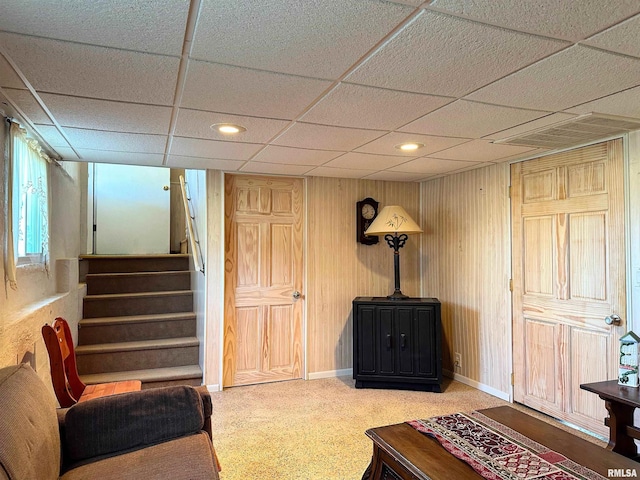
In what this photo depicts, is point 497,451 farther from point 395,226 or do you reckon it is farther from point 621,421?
point 395,226

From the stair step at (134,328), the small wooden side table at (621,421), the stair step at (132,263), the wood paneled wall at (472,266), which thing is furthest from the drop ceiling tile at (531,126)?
the stair step at (132,263)

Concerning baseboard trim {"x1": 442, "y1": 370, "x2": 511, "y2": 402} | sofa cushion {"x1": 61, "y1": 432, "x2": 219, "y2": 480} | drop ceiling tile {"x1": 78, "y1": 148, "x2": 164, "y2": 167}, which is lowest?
baseboard trim {"x1": 442, "y1": 370, "x2": 511, "y2": 402}

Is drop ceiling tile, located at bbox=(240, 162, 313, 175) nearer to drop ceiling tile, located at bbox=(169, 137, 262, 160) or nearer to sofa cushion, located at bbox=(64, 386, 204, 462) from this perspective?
drop ceiling tile, located at bbox=(169, 137, 262, 160)

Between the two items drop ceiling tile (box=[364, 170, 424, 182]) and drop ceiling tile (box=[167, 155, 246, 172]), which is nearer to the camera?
drop ceiling tile (box=[167, 155, 246, 172])

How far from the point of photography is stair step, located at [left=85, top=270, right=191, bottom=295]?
4.74 metres

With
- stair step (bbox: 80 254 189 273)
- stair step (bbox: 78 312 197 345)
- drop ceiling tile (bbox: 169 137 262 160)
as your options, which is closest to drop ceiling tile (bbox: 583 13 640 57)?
drop ceiling tile (bbox: 169 137 262 160)

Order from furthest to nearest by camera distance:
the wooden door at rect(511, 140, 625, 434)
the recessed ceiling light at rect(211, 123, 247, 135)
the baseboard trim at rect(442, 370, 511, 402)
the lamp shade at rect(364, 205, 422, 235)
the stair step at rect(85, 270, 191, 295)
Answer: the stair step at rect(85, 270, 191, 295)
the lamp shade at rect(364, 205, 422, 235)
the baseboard trim at rect(442, 370, 511, 402)
the wooden door at rect(511, 140, 625, 434)
the recessed ceiling light at rect(211, 123, 247, 135)

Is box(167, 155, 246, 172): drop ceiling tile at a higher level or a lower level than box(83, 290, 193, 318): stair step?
higher

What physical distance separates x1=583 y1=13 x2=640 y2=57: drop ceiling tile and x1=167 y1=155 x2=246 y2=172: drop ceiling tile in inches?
105

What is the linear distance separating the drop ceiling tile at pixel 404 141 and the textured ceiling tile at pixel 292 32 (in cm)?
114

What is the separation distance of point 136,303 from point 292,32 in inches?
156

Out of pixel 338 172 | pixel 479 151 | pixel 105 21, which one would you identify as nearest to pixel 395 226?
pixel 338 172

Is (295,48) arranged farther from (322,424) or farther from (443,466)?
(322,424)

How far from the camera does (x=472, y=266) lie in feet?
13.2
